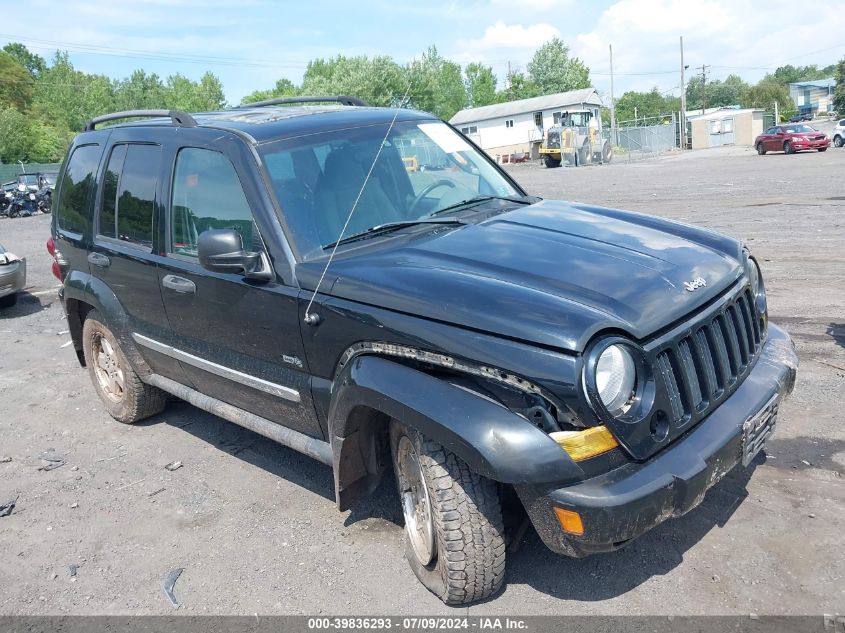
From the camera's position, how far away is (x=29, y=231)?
2383 centimetres

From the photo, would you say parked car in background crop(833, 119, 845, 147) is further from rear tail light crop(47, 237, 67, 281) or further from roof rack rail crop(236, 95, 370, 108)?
rear tail light crop(47, 237, 67, 281)

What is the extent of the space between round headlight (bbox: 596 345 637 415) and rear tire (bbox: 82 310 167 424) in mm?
3672

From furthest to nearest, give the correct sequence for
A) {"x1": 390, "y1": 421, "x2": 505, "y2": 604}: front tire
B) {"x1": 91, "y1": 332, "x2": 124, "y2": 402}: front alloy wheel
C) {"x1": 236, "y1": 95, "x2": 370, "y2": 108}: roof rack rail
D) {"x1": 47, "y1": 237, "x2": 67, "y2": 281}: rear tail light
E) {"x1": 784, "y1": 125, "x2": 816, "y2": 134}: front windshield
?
{"x1": 784, "y1": 125, "x2": 816, "y2": 134}: front windshield, {"x1": 47, "y1": 237, "x2": 67, "y2": 281}: rear tail light, {"x1": 91, "y1": 332, "x2": 124, "y2": 402}: front alloy wheel, {"x1": 236, "y1": 95, "x2": 370, "y2": 108}: roof rack rail, {"x1": 390, "y1": 421, "x2": 505, "y2": 604}: front tire

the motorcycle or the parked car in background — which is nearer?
the motorcycle

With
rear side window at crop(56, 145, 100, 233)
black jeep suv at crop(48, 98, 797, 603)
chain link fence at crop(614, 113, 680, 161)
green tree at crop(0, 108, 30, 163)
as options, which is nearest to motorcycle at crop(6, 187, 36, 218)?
rear side window at crop(56, 145, 100, 233)

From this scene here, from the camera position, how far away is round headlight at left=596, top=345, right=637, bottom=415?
8.68 feet

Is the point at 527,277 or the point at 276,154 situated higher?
the point at 276,154

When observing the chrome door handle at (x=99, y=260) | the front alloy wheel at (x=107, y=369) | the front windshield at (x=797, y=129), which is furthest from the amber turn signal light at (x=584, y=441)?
the front windshield at (x=797, y=129)

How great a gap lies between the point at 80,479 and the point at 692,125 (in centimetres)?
6006

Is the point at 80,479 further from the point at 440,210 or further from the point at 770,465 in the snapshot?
the point at 770,465

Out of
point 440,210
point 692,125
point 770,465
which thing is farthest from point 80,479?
point 692,125

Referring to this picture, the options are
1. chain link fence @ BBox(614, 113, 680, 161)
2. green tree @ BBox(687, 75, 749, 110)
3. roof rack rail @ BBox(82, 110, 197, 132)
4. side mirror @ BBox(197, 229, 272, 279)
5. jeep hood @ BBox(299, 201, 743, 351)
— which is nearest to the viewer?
jeep hood @ BBox(299, 201, 743, 351)

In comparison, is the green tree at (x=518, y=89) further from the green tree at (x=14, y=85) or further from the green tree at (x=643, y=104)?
the green tree at (x=14, y=85)

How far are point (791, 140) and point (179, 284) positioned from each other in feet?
120
